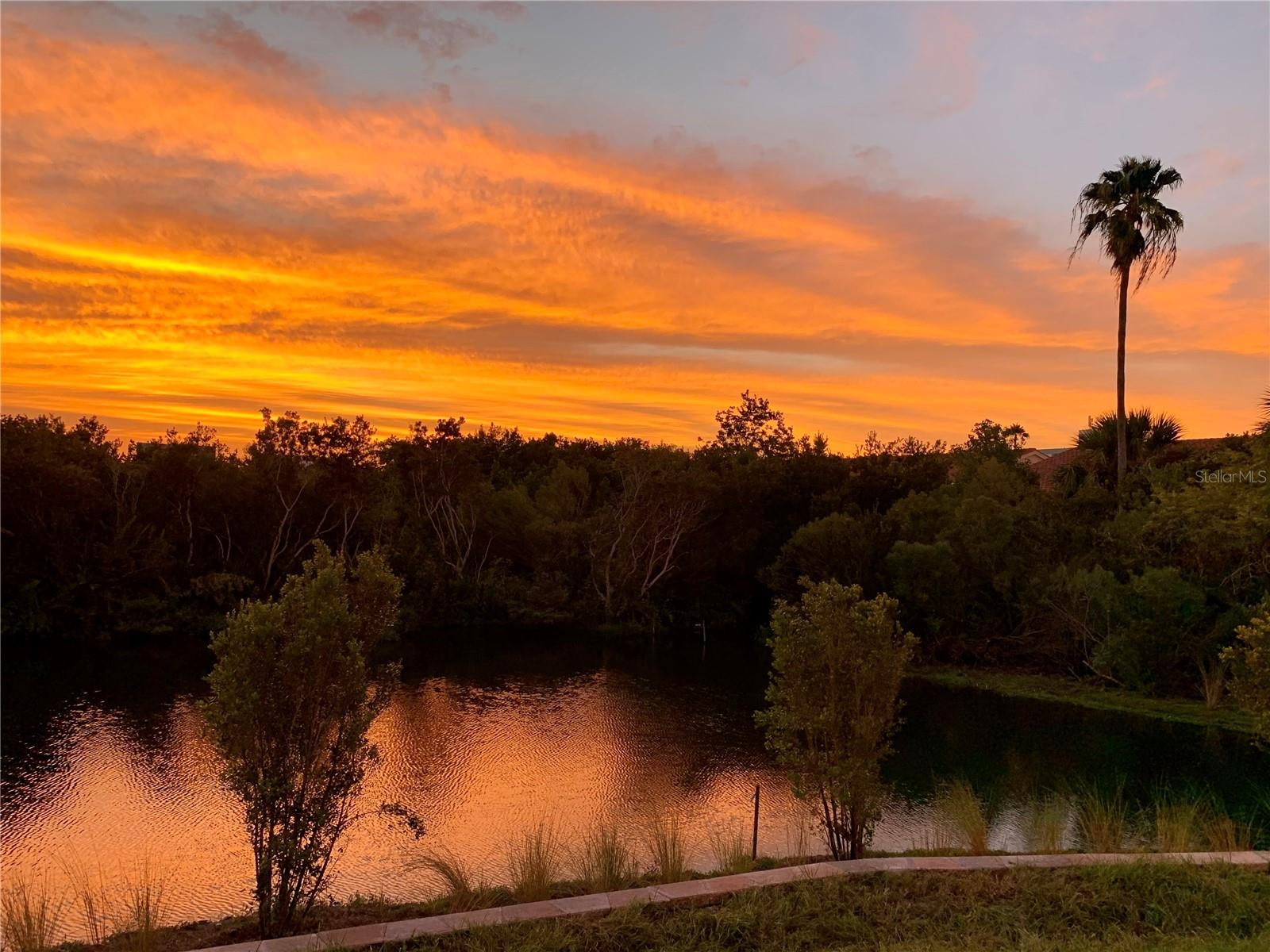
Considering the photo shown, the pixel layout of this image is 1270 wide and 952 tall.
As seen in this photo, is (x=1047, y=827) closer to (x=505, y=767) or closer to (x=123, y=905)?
(x=505, y=767)

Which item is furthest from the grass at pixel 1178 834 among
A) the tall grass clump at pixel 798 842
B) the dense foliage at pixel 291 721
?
the dense foliage at pixel 291 721

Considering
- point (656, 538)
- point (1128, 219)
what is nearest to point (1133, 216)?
point (1128, 219)

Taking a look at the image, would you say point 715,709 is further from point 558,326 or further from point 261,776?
point 261,776

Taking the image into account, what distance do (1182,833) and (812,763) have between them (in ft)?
13.4

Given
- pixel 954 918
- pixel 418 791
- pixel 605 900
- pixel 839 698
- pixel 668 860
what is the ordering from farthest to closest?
pixel 418 791 → pixel 839 698 → pixel 668 860 → pixel 605 900 → pixel 954 918

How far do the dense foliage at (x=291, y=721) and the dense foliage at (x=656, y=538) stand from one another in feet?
50.4

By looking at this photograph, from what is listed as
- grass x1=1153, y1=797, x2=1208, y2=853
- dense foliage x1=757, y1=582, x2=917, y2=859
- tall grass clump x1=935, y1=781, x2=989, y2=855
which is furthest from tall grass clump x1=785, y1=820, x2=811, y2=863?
grass x1=1153, y1=797, x2=1208, y2=853

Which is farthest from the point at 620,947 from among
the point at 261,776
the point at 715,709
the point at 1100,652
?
the point at 1100,652

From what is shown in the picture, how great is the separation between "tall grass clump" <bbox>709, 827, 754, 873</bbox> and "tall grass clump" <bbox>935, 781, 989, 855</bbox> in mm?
2527

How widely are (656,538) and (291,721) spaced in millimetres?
32748

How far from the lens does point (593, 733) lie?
19.4 m

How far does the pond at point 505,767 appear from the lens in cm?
1188

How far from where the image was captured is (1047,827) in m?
10.4

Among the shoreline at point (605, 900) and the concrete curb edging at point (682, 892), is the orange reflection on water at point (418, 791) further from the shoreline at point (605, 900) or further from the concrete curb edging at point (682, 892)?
the concrete curb edging at point (682, 892)
